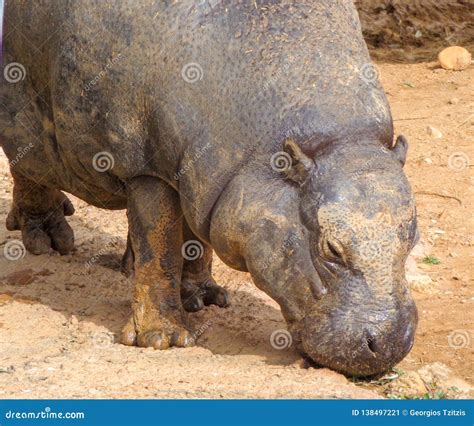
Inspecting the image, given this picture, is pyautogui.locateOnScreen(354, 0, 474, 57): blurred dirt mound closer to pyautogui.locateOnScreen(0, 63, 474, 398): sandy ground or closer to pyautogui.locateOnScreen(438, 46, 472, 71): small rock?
pyautogui.locateOnScreen(438, 46, 472, 71): small rock

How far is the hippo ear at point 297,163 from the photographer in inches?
239

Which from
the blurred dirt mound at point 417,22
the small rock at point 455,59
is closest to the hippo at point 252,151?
the small rock at point 455,59

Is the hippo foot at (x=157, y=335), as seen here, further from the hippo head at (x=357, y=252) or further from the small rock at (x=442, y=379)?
the small rock at (x=442, y=379)

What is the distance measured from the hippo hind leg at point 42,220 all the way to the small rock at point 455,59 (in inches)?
216

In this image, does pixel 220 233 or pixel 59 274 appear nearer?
pixel 220 233

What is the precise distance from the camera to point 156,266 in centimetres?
711

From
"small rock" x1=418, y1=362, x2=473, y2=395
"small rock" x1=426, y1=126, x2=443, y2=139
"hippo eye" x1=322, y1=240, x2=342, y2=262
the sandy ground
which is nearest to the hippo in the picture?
"hippo eye" x1=322, y1=240, x2=342, y2=262

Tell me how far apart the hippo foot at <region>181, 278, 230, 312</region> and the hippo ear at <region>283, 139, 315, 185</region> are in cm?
199

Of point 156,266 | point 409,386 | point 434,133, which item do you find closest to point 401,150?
point 409,386

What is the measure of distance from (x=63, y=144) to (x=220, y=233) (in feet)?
4.54

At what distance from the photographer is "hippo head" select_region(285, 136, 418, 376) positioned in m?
5.91

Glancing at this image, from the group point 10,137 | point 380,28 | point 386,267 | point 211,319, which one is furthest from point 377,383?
point 380,28

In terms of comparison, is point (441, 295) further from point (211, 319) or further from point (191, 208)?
point (191, 208)

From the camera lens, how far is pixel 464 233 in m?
9.47
